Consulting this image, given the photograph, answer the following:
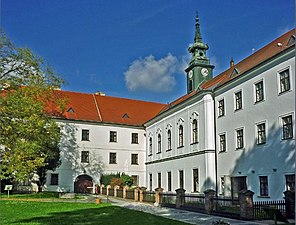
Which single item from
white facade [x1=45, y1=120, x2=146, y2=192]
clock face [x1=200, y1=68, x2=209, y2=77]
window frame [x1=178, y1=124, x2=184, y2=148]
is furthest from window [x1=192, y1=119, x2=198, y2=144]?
white facade [x1=45, y1=120, x2=146, y2=192]

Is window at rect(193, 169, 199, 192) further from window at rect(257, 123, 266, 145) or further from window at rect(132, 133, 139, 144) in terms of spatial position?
window at rect(132, 133, 139, 144)

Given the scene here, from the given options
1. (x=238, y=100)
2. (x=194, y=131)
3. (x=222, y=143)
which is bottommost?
(x=222, y=143)

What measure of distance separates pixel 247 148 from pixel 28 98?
14687 mm

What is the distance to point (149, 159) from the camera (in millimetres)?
40531

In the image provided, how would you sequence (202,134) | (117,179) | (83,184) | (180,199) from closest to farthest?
(180,199)
(202,134)
(117,179)
(83,184)

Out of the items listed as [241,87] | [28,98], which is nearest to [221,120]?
[241,87]

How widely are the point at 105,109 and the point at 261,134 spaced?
2536 cm

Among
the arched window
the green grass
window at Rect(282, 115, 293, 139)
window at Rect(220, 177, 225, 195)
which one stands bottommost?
the green grass

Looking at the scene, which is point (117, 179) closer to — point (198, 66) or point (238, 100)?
point (198, 66)

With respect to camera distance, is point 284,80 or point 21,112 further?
point 21,112

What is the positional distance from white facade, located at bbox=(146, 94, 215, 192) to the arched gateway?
620 centimetres

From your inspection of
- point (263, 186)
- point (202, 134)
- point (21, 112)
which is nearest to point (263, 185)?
point (263, 186)

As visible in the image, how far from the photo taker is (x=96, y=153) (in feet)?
135

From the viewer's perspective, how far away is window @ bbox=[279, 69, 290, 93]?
19486 millimetres
